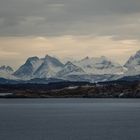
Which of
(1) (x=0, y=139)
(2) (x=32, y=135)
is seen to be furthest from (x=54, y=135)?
(1) (x=0, y=139)

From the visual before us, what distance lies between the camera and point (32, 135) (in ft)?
364

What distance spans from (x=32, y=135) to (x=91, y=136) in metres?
11.9

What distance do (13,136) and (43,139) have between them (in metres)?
8.82

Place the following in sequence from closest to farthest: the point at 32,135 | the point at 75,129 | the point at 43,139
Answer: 1. the point at 43,139
2. the point at 32,135
3. the point at 75,129

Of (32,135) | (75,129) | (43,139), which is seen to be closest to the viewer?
(43,139)

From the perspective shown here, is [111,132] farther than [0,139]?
Yes

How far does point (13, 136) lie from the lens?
109m

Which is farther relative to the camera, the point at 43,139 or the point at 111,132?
the point at 111,132

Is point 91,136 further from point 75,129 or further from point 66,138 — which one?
point 75,129

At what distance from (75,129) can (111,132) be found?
10.9 m

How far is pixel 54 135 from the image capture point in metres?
111

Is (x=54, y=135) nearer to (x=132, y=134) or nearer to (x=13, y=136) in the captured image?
(x=13, y=136)

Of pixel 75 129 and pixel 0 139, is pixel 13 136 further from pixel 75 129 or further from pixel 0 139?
pixel 75 129

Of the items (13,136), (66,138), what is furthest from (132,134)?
(13,136)
